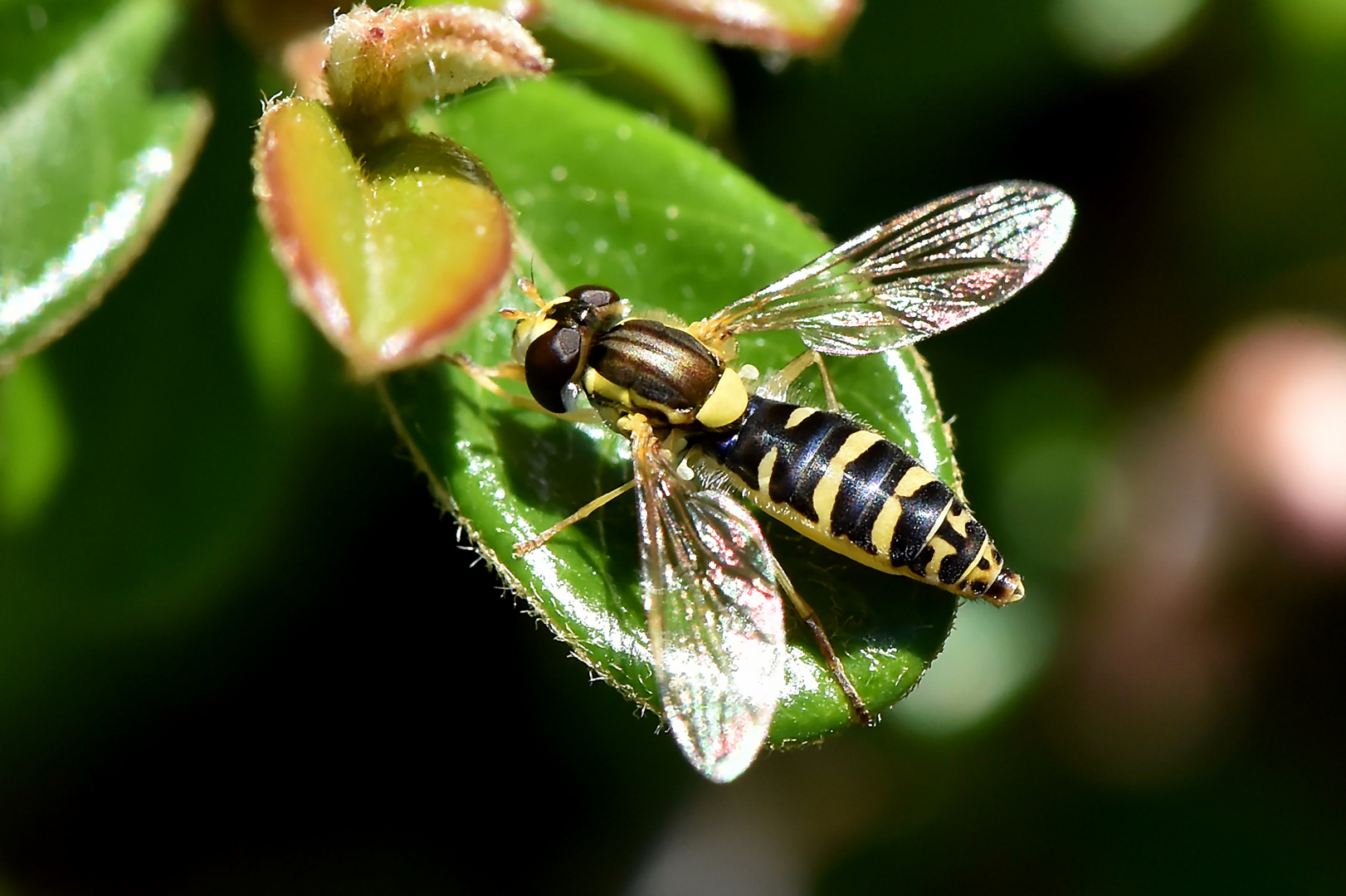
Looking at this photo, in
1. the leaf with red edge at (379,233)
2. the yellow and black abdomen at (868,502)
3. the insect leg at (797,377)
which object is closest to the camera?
the leaf with red edge at (379,233)

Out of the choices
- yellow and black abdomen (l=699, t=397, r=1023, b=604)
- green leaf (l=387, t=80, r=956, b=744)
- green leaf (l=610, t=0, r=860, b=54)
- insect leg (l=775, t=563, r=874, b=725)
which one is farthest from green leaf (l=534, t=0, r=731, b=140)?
insect leg (l=775, t=563, r=874, b=725)

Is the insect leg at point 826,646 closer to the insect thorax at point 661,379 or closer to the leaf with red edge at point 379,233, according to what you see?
the insect thorax at point 661,379

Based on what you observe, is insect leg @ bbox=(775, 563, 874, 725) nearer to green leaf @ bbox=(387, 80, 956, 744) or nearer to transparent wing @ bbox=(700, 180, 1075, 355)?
green leaf @ bbox=(387, 80, 956, 744)

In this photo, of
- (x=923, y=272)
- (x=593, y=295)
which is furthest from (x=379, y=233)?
(x=923, y=272)

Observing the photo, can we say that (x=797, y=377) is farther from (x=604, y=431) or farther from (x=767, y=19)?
(x=767, y=19)

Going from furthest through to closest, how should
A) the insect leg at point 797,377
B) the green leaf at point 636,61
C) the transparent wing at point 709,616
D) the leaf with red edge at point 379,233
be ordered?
the green leaf at point 636,61, the insect leg at point 797,377, the transparent wing at point 709,616, the leaf with red edge at point 379,233

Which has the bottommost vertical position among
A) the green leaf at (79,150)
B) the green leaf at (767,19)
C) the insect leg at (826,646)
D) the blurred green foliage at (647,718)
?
the blurred green foliage at (647,718)

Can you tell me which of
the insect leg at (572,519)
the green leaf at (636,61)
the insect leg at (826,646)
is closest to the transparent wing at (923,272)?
the insect leg at (572,519)
